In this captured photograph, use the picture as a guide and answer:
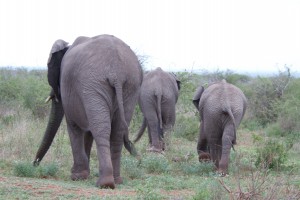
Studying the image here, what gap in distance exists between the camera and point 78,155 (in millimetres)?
9102

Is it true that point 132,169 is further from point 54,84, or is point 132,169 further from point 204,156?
point 204,156

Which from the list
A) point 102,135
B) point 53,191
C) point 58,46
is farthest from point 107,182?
point 58,46

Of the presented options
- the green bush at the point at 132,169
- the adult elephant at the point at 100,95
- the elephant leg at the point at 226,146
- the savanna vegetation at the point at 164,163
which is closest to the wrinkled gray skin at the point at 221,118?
the elephant leg at the point at 226,146

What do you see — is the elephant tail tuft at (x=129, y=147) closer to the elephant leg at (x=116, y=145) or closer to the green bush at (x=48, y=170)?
the elephant leg at (x=116, y=145)

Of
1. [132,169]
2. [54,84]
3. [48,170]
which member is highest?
[54,84]

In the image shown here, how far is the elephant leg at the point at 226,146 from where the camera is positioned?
10.1 m

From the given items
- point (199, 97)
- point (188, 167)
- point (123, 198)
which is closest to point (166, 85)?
point (199, 97)

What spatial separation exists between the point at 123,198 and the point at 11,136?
537 centimetres

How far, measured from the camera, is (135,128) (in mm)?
17062

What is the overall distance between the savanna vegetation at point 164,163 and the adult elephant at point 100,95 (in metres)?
0.42

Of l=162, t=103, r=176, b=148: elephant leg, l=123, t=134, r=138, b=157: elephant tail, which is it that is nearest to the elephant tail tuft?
l=123, t=134, r=138, b=157: elephant tail

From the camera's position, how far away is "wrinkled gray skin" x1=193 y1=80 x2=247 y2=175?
10.2 metres

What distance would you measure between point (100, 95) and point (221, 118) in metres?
2.93

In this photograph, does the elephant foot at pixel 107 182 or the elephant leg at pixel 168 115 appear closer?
the elephant foot at pixel 107 182
